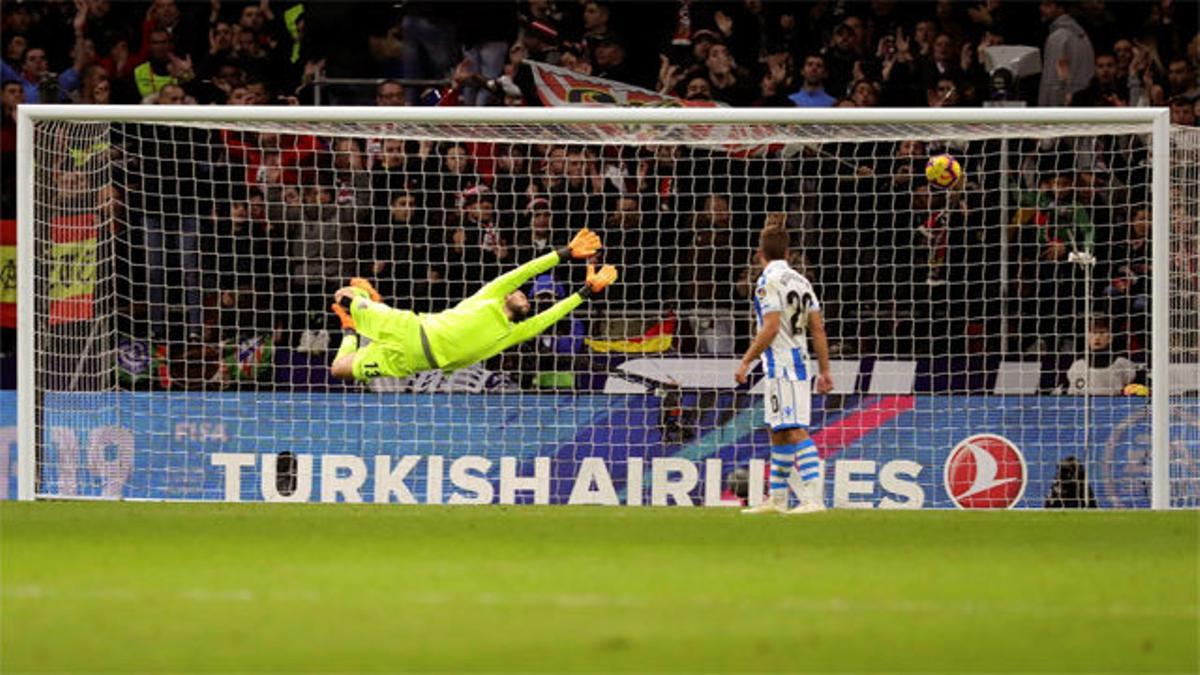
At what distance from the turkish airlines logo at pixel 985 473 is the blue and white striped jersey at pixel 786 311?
110 inches

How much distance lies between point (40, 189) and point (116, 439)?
1923 mm

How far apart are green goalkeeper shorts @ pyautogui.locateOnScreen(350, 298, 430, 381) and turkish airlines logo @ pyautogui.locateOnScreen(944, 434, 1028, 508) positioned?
13.3ft

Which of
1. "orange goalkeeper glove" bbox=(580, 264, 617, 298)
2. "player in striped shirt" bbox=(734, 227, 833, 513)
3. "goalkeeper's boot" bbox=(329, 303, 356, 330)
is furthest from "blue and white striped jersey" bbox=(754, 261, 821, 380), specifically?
"goalkeeper's boot" bbox=(329, 303, 356, 330)

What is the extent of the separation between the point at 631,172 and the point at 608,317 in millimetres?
1655

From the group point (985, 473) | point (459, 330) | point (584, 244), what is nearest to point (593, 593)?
point (584, 244)

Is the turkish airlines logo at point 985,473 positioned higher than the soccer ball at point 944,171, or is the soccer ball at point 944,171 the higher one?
the soccer ball at point 944,171

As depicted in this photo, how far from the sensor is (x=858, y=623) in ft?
25.2

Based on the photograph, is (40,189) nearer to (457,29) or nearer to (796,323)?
(457,29)

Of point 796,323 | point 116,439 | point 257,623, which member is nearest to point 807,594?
point 257,623

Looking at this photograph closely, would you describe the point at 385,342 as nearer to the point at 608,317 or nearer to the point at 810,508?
the point at 608,317

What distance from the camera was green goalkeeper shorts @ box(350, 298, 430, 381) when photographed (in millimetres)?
14375

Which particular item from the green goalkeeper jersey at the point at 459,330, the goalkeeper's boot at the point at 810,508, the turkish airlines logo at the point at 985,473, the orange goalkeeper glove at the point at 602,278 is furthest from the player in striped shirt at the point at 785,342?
the turkish airlines logo at the point at 985,473

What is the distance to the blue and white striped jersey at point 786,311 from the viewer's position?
12.8 metres

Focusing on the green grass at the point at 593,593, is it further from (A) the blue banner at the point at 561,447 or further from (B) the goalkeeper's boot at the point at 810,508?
(A) the blue banner at the point at 561,447
